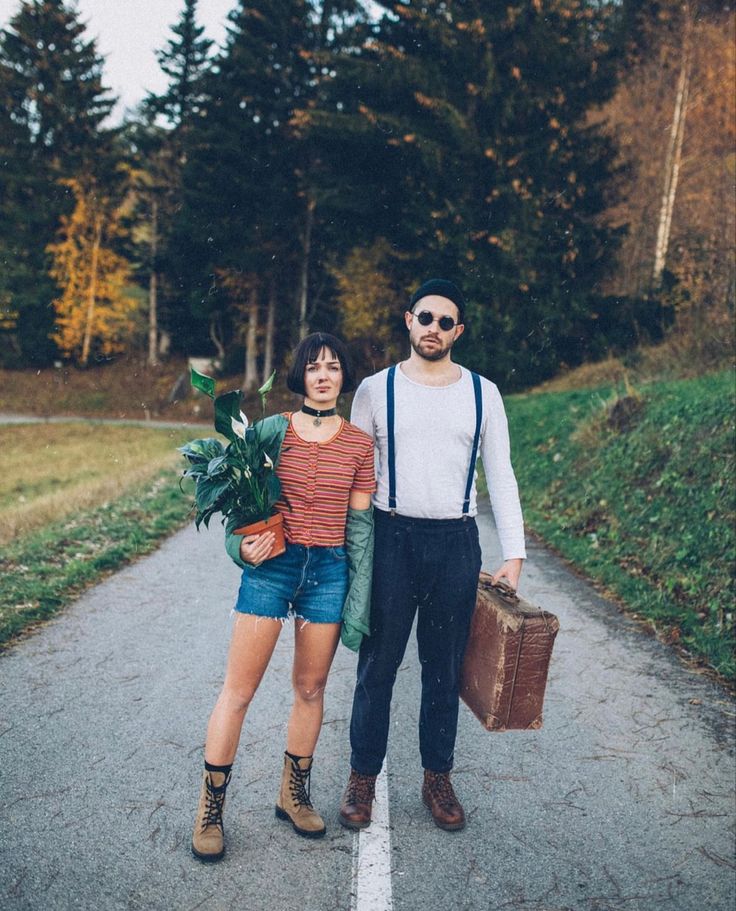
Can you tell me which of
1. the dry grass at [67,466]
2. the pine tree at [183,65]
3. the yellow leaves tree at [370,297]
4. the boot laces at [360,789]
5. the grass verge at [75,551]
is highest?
the pine tree at [183,65]

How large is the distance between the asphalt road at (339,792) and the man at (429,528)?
0.31 meters

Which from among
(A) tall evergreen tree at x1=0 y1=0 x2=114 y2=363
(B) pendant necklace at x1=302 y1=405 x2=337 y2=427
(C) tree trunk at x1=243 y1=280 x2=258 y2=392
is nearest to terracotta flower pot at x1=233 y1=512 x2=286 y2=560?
(B) pendant necklace at x1=302 y1=405 x2=337 y2=427

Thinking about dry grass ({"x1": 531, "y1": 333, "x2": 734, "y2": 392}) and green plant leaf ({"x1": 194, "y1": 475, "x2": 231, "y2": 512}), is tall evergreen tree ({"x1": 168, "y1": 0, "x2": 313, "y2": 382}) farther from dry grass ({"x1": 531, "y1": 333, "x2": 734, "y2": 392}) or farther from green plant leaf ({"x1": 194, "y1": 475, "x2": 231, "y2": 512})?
green plant leaf ({"x1": 194, "y1": 475, "x2": 231, "y2": 512})

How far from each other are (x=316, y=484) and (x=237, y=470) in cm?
34

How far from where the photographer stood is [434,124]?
19672 millimetres

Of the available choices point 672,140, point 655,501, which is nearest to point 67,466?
point 655,501

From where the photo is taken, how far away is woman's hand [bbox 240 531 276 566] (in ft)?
8.86

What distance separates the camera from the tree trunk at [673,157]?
19.1 m

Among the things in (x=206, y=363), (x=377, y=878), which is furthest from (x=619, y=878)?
(x=206, y=363)

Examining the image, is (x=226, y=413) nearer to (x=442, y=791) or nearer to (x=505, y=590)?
(x=505, y=590)

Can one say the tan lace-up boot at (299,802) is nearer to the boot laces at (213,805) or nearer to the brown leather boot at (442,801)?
the boot laces at (213,805)

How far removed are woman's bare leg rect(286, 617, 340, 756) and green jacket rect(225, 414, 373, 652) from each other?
3.0 inches

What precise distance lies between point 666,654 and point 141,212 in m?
36.7

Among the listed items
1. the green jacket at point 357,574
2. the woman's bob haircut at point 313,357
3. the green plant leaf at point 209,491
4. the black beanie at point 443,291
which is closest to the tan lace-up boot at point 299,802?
the green jacket at point 357,574
